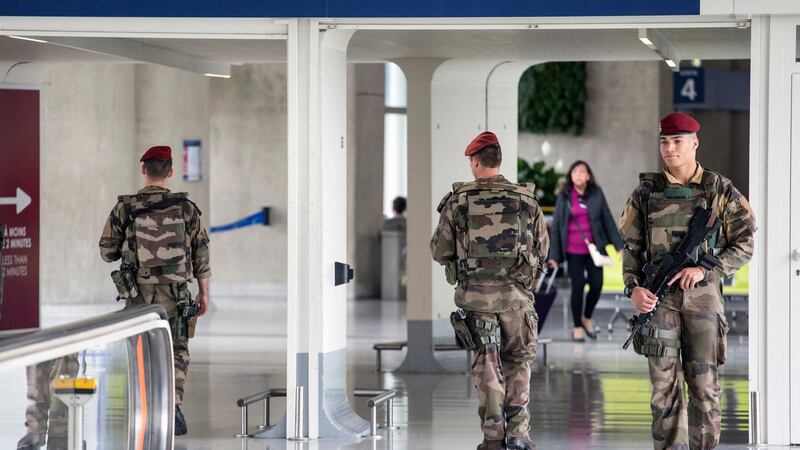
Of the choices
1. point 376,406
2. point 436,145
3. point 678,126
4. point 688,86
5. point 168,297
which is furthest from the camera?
point 688,86

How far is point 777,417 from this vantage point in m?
6.84

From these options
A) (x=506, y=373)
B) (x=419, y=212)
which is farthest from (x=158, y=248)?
(x=419, y=212)

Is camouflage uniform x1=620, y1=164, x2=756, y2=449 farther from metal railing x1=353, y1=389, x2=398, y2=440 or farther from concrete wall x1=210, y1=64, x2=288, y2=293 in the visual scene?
concrete wall x1=210, y1=64, x2=288, y2=293

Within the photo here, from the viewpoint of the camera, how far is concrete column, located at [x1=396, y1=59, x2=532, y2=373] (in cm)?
992

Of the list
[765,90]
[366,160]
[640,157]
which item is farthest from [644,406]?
[640,157]

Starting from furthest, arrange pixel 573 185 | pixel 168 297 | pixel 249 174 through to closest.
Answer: pixel 249 174
pixel 573 185
pixel 168 297

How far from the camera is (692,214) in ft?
19.1

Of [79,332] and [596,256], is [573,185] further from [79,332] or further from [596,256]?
[79,332]

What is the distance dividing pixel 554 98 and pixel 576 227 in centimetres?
1211

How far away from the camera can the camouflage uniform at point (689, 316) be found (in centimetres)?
580

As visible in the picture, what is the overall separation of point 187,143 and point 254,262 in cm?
340

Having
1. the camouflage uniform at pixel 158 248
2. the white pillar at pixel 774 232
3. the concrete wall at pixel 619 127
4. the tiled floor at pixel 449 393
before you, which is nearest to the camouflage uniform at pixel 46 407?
the tiled floor at pixel 449 393

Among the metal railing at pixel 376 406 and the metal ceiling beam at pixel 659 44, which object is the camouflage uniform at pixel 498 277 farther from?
the metal ceiling beam at pixel 659 44

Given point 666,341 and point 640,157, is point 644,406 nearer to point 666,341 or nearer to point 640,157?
point 666,341
